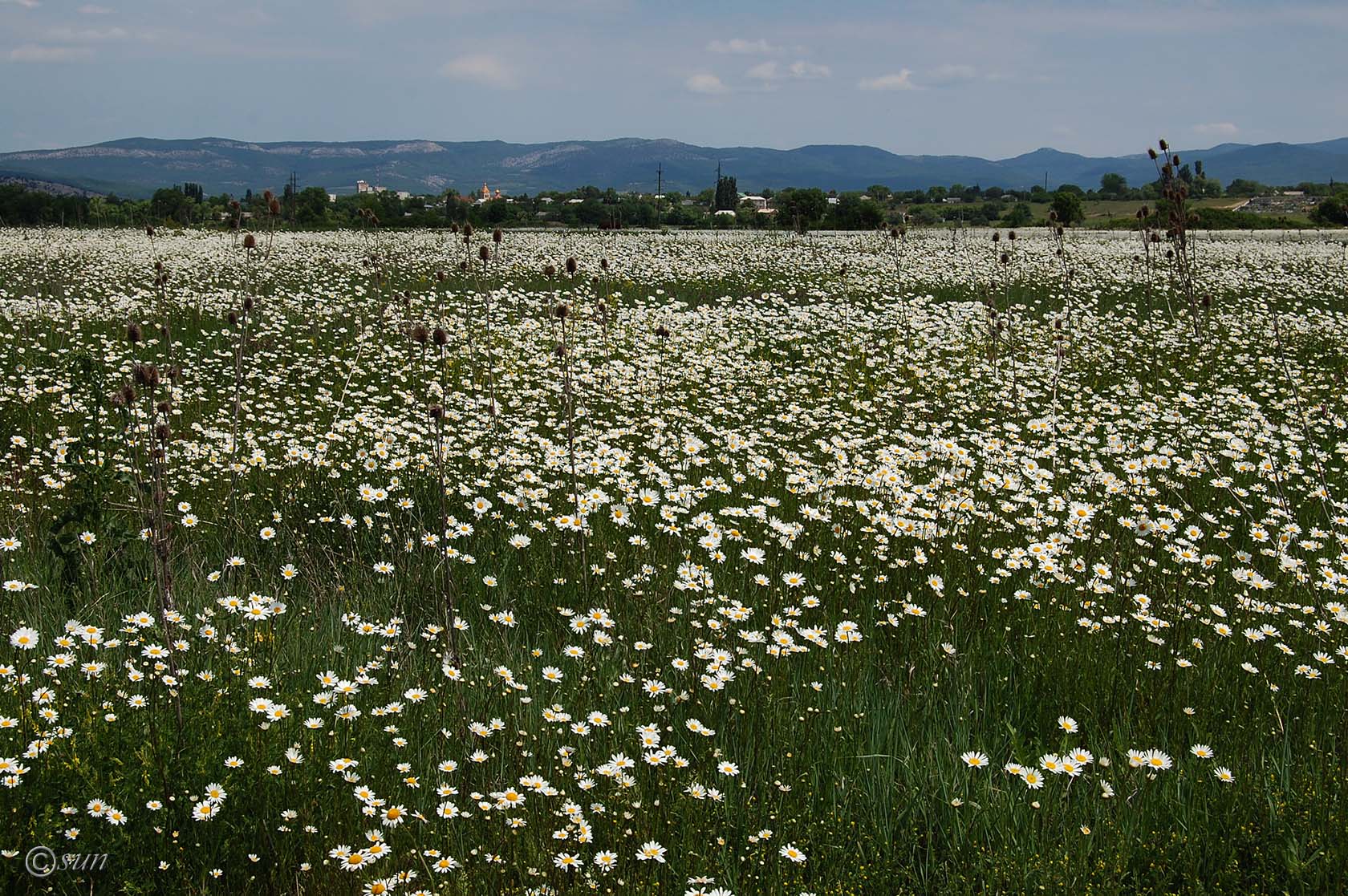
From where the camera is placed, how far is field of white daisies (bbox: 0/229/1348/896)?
9.47 ft

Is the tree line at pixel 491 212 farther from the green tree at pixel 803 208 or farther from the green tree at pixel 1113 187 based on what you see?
the green tree at pixel 1113 187

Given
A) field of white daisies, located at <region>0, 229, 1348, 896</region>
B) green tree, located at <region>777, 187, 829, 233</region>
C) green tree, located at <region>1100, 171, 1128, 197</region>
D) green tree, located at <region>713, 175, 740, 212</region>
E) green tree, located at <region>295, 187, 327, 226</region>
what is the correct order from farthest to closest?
green tree, located at <region>1100, 171, 1128, 197</region>, green tree, located at <region>713, 175, 740, 212</region>, green tree, located at <region>295, 187, 327, 226</region>, green tree, located at <region>777, 187, 829, 233</region>, field of white daisies, located at <region>0, 229, 1348, 896</region>

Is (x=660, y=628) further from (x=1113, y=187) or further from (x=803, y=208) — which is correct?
(x=1113, y=187)

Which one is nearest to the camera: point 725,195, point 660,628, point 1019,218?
point 660,628

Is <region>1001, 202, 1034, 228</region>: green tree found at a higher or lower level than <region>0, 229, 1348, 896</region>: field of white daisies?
higher

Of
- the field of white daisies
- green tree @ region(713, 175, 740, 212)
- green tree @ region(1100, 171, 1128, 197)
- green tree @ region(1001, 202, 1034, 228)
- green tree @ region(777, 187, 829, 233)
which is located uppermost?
green tree @ region(1100, 171, 1128, 197)

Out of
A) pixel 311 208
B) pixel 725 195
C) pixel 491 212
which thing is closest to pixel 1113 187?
pixel 725 195

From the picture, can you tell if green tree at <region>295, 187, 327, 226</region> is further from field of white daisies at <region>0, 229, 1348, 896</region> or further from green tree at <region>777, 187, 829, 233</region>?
field of white daisies at <region>0, 229, 1348, 896</region>

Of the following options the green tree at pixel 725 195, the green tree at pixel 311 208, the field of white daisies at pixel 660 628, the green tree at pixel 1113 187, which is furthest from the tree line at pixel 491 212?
the green tree at pixel 1113 187

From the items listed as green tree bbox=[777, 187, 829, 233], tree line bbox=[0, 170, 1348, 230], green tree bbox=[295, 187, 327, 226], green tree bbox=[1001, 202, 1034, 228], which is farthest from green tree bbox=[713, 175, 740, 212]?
green tree bbox=[295, 187, 327, 226]

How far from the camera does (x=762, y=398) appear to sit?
9.47 m

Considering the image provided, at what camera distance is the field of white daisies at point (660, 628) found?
2.89m

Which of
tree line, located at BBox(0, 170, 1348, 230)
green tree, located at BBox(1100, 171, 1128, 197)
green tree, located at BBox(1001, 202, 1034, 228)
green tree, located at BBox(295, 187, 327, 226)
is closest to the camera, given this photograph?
tree line, located at BBox(0, 170, 1348, 230)

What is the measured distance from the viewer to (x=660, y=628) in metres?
4.38
